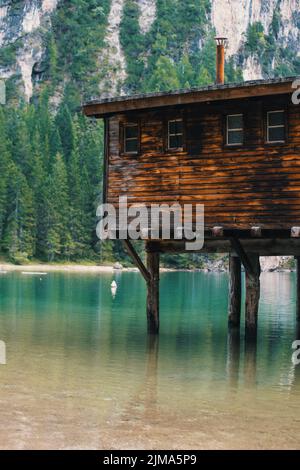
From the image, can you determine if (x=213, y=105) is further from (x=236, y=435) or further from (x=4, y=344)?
(x=236, y=435)

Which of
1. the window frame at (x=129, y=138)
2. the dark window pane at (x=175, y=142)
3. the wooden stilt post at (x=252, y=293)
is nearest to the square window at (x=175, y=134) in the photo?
the dark window pane at (x=175, y=142)

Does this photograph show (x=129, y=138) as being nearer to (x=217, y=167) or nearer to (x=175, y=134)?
(x=175, y=134)

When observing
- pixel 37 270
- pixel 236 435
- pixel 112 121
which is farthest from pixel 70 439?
pixel 37 270

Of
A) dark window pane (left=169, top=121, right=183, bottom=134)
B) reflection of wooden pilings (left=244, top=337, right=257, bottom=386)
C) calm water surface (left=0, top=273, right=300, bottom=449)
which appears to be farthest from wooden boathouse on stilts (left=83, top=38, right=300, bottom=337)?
calm water surface (left=0, top=273, right=300, bottom=449)

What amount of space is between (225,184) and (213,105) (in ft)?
8.58

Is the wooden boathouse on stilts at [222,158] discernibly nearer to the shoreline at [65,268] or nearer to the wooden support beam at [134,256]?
the wooden support beam at [134,256]

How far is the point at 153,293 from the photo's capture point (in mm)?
31672

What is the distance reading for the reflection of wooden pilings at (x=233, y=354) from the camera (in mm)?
23375

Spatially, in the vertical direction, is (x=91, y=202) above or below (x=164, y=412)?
above

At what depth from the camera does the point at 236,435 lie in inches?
625

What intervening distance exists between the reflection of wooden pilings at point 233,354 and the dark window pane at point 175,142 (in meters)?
7.01

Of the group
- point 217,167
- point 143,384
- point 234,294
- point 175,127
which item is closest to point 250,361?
point 143,384

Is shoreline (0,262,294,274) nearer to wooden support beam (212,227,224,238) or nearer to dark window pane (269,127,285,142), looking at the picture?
wooden support beam (212,227,224,238)

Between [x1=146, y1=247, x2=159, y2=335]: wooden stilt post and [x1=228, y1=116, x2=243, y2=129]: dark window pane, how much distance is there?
20.5 ft
